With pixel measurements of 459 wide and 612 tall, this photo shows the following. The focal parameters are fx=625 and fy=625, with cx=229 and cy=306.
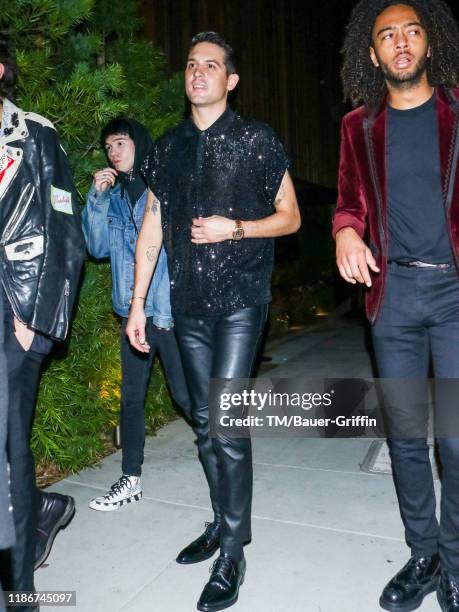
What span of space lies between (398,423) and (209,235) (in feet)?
3.54

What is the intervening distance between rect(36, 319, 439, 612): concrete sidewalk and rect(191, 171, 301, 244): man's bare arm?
1.48 m

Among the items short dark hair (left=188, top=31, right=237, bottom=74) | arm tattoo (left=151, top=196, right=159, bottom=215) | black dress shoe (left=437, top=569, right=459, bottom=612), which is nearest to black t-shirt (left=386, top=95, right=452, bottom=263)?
short dark hair (left=188, top=31, right=237, bottom=74)

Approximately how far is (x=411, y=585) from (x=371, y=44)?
2246 mm

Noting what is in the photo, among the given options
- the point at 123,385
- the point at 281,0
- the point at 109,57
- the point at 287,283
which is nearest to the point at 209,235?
the point at 123,385

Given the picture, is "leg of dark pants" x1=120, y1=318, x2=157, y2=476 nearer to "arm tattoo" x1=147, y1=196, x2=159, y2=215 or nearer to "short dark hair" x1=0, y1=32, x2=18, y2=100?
"arm tattoo" x1=147, y1=196, x2=159, y2=215

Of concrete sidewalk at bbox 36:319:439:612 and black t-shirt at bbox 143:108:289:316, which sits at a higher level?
black t-shirt at bbox 143:108:289:316

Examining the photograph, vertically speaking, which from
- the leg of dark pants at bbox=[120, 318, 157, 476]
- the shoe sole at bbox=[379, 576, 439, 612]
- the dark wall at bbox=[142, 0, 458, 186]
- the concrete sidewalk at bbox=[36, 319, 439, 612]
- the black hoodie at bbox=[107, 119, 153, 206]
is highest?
the dark wall at bbox=[142, 0, 458, 186]

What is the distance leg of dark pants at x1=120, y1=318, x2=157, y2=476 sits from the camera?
3.45m

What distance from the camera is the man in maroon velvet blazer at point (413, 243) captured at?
2369 millimetres

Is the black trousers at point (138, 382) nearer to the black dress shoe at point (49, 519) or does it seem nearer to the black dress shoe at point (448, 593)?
the black dress shoe at point (49, 519)

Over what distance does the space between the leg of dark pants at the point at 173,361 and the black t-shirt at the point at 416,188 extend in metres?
1.42

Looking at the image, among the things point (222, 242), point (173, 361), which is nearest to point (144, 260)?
point (222, 242)

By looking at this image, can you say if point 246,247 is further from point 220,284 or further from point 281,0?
point 281,0

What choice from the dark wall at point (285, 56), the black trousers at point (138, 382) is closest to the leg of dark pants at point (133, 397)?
the black trousers at point (138, 382)
